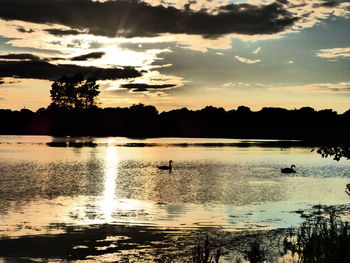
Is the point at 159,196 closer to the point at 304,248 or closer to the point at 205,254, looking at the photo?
the point at 304,248

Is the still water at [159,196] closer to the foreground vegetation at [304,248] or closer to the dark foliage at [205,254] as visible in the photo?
the foreground vegetation at [304,248]

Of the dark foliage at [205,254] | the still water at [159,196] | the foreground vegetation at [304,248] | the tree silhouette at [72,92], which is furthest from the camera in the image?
the tree silhouette at [72,92]

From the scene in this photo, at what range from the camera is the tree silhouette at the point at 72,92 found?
567 feet

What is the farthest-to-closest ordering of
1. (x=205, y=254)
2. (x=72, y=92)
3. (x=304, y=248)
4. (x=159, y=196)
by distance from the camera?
(x=72, y=92) < (x=159, y=196) < (x=304, y=248) < (x=205, y=254)

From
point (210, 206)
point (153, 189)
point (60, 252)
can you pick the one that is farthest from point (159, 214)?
point (153, 189)

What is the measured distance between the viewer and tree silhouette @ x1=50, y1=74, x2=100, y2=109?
172875 millimetres

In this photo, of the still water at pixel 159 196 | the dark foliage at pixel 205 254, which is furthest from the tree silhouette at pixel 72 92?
the dark foliage at pixel 205 254

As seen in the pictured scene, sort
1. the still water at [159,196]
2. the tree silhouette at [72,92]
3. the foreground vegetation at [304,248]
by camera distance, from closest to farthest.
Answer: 1. the foreground vegetation at [304,248]
2. the still water at [159,196]
3. the tree silhouette at [72,92]

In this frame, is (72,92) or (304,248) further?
(72,92)

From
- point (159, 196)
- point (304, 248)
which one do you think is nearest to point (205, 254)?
point (304, 248)

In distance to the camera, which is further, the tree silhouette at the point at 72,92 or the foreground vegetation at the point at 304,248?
the tree silhouette at the point at 72,92

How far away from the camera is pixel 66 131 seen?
196875mm

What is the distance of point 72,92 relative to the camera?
17300 cm

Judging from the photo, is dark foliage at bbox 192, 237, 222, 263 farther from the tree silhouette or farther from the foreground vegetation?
the tree silhouette
